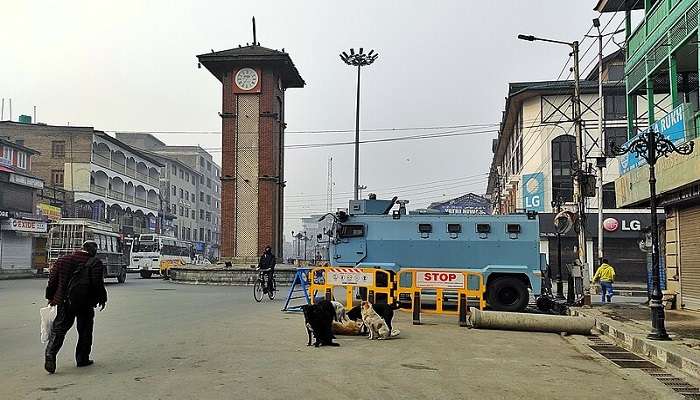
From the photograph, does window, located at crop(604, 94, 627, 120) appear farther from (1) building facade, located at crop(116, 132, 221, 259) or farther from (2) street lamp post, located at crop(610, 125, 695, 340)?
(1) building facade, located at crop(116, 132, 221, 259)

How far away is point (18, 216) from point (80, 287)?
42178mm

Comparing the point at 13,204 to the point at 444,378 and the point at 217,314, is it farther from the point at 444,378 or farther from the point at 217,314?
the point at 444,378

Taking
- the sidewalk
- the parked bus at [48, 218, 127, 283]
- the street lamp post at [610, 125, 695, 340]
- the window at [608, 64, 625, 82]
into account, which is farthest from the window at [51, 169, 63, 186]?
the street lamp post at [610, 125, 695, 340]

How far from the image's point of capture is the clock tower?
36.4 metres

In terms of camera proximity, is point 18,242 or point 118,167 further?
point 118,167

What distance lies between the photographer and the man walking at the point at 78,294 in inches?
345

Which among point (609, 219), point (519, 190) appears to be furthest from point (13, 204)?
point (609, 219)

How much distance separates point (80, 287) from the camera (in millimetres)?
8867

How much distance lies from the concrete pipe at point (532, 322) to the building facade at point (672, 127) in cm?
413

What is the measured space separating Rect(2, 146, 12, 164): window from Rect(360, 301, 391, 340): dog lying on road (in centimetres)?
4333

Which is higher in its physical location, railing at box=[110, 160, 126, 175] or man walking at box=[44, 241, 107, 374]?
railing at box=[110, 160, 126, 175]

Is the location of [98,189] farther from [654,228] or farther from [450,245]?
[654,228]

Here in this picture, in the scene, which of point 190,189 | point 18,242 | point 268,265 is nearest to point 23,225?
point 18,242

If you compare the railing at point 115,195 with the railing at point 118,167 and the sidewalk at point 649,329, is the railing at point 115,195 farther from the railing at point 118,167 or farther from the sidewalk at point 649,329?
the sidewalk at point 649,329
